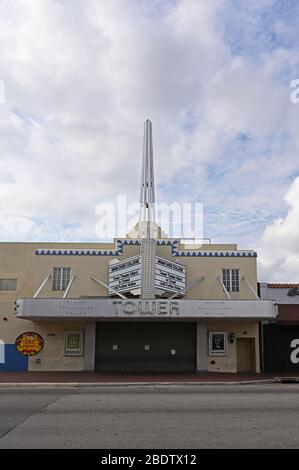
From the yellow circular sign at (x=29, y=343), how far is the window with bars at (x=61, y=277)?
9.26 ft

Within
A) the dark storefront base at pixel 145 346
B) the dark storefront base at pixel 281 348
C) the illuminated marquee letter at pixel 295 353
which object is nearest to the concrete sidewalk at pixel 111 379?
the dark storefront base at pixel 145 346

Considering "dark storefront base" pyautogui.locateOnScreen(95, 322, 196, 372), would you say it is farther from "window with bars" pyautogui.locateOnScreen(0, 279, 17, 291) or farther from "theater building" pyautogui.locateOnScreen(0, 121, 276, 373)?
"window with bars" pyautogui.locateOnScreen(0, 279, 17, 291)

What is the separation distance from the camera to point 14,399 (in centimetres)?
1477

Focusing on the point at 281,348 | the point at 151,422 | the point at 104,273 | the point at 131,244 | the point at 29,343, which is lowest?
the point at 151,422

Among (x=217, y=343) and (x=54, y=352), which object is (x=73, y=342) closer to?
(x=54, y=352)

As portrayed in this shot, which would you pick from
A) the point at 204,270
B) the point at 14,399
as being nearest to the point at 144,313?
the point at 204,270

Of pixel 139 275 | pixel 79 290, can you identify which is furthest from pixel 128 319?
pixel 79 290

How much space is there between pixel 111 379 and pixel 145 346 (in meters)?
4.89

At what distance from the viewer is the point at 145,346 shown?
27219 millimetres

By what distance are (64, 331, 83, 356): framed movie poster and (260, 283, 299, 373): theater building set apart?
10021 mm

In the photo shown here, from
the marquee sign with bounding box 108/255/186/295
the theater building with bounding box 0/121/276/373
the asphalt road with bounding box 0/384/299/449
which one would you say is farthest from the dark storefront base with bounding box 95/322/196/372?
the asphalt road with bounding box 0/384/299/449

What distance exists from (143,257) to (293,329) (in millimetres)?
9518

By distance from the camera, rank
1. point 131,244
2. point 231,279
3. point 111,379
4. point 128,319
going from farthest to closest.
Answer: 1. point 131,244
2. point 231,279
3. point 128,319
4. point 111,379
